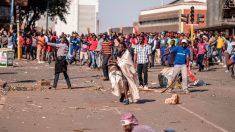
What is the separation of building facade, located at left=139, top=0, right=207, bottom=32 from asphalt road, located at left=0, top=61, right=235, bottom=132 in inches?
4007

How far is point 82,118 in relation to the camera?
14414 millimetres

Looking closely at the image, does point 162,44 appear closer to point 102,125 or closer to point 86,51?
point 86,51

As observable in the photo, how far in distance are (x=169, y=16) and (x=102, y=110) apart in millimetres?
126439

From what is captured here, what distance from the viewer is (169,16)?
141 meters

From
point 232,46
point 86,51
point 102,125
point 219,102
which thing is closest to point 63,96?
point 219,102

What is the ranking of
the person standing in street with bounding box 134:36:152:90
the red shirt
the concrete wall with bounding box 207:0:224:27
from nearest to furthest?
the person standing in street with bounding box 134:36:152:90 → the red shirt → the concrete wall with bounding box 207:0:224:27

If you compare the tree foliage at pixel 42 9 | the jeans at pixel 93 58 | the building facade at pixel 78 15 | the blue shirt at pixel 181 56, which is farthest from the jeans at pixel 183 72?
the building facade at pixel 78 15

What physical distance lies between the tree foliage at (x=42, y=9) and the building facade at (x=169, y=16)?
51.7 metres

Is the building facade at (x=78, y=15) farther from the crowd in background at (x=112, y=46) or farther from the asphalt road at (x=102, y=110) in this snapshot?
the asphalt road at (x=102, y=110)

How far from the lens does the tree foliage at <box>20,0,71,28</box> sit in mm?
69125

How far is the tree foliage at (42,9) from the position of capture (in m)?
69.1

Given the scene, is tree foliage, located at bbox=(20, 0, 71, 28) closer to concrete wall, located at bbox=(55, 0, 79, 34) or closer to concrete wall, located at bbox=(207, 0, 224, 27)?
concrete wall, located at bbox=(55, 0, 79, 34)

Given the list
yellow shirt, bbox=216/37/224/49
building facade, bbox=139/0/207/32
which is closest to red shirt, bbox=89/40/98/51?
yellow shirt, bbox=216/37/224/49

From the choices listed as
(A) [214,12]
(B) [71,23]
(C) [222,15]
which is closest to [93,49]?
(C) [222,15]
